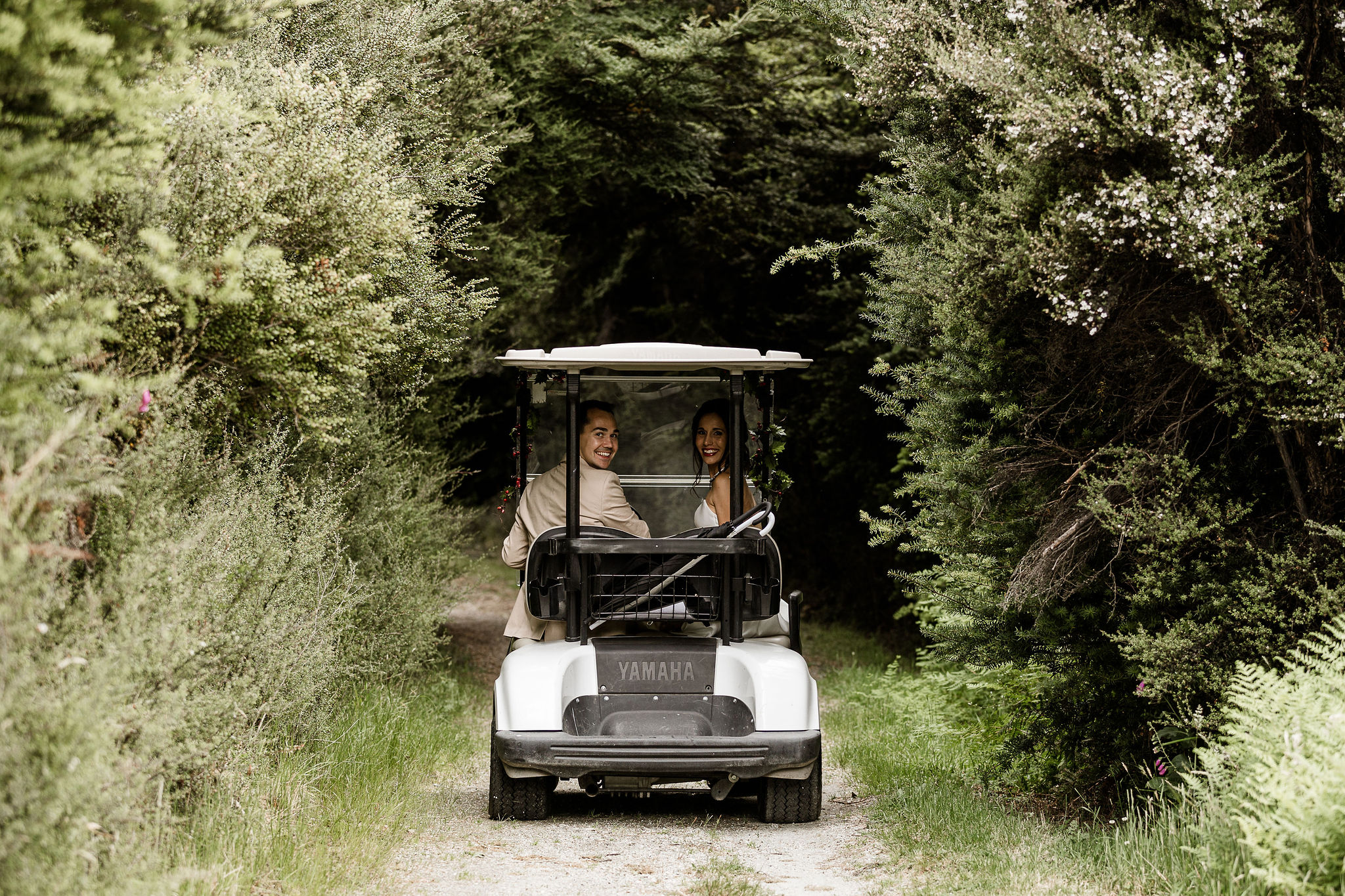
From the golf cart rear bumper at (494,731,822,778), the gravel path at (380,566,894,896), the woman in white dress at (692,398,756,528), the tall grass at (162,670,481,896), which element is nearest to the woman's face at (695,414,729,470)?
the woman in white dress at (692,398,756,528)

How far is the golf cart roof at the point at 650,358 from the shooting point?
261 inches

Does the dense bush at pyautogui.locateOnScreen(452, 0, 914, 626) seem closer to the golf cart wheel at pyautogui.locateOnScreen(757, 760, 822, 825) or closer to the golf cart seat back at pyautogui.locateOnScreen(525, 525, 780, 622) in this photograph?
the golf cart seat back at pyautogui.locateOnScreen(525, 525, 780, 622)

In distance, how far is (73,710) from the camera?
3.66 m

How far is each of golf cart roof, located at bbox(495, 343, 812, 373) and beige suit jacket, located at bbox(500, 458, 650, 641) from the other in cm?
70

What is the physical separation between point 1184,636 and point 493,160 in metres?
6.02

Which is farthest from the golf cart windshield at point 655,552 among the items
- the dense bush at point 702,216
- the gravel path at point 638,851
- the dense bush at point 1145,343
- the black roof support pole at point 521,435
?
the dense bush at point 702,216

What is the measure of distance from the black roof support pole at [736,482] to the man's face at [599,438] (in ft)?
2.56

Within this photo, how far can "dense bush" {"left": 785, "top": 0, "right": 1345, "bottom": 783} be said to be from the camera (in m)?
5.45

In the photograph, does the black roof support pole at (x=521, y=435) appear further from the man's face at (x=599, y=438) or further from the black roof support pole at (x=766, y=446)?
the black roof support pole at (x=766, y=446)

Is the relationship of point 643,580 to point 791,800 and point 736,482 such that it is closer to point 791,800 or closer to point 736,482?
point 736,482

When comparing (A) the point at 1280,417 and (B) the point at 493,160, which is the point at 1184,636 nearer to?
(A) the point at 1280,417

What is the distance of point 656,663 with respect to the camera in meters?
6.64

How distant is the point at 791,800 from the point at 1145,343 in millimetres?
2867

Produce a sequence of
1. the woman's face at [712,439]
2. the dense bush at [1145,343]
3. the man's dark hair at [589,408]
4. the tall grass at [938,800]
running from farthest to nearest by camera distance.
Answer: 1. the woman's face at [712,439]
2. the man's dark hair at [589,408]
3. the dense bush at [1145,343]
4. the tall grass at [938,800]
